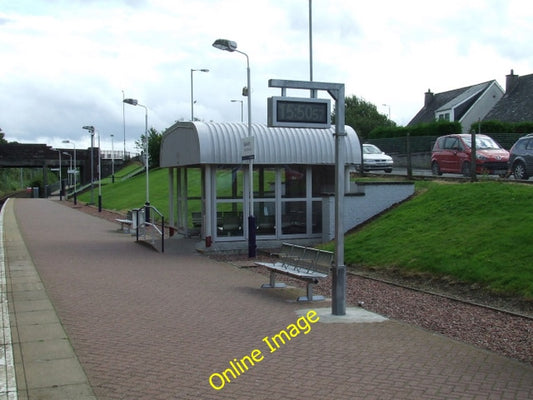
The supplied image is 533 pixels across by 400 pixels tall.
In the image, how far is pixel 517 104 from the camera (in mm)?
49812

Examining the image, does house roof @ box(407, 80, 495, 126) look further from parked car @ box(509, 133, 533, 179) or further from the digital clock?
the digital clock

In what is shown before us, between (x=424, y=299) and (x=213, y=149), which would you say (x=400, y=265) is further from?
(x=213, y=149)

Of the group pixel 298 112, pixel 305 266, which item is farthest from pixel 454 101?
pixel 298 112

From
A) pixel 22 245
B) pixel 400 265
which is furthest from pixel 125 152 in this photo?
pixel 400 265

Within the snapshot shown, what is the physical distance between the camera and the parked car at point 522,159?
18250mm

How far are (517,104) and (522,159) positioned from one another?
34035 millimetres

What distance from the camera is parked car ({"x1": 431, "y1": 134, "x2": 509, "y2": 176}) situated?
829 inches

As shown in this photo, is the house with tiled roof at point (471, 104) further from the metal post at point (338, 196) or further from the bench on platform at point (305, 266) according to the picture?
the metal post at point (338, 196)

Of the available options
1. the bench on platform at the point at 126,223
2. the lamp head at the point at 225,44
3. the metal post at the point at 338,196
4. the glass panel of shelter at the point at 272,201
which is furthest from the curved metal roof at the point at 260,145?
the metal post at the point at 338,196

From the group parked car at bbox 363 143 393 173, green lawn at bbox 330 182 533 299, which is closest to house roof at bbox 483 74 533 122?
parked car at bbox 363 143 393 173

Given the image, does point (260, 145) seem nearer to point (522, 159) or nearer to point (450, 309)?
point (522, 159)

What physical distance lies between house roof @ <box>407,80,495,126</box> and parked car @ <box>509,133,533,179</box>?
1577 inches

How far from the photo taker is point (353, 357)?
7.00 meters

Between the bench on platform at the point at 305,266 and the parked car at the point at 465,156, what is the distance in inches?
424
